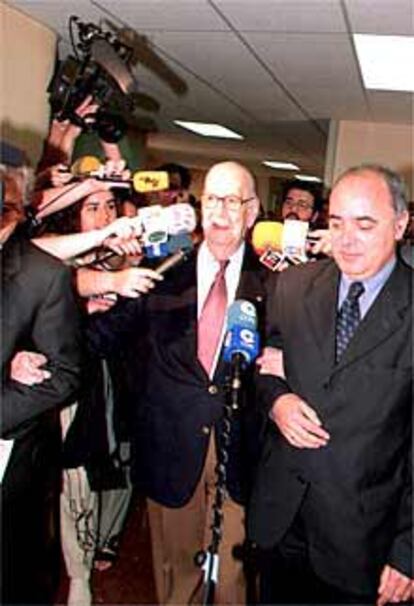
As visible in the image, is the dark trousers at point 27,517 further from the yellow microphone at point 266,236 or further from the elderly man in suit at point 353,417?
the yellow microphone at point 266,236

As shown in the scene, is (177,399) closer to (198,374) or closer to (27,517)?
(198,374)

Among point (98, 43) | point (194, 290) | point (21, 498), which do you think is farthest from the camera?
point (98, 43)

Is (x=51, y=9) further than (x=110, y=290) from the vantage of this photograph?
Yes

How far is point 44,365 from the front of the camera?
1771 millimetres

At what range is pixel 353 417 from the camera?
1.68 m

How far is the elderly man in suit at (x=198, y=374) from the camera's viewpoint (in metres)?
2.04

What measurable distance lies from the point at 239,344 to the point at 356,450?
1.14ft

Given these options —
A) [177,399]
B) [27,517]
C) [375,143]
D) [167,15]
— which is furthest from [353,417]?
[375,143]

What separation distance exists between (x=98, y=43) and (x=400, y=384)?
170cm

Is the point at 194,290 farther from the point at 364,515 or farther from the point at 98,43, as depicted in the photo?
the point at 98,43

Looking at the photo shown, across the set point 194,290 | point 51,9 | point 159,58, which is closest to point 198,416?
point 194,290

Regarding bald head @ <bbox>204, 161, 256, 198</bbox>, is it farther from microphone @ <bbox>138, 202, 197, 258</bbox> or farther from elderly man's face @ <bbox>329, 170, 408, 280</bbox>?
elderly man's face @ <bbox>329, 170, 408, 280</bbox>

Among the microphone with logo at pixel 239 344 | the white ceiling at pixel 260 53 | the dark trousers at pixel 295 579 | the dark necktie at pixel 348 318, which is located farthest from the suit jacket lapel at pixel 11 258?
the white ceiling at pixel 260 53

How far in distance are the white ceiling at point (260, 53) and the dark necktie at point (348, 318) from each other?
5.65 ft
